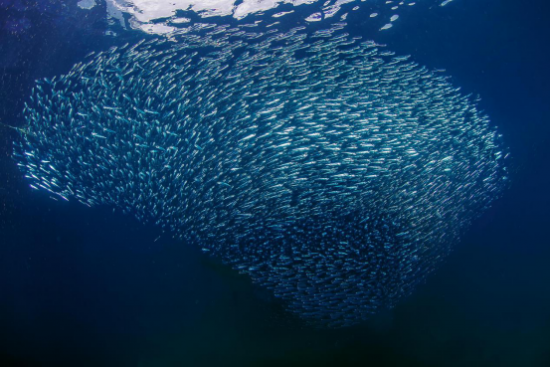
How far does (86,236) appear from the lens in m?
13.8

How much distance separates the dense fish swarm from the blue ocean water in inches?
128

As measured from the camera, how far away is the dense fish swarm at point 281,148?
6.88 metres

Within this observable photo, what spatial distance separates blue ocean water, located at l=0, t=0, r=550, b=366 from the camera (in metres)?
12.8

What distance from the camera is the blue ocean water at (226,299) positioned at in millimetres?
12828

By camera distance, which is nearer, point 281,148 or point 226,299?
point 281,148

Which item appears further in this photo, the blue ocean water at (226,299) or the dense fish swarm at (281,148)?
the blue ocean water at (226,299)

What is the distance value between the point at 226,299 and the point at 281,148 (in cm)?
979

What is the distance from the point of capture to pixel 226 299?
48.7 ft

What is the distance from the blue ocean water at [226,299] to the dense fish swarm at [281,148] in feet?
10.6

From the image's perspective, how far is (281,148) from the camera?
303 inches

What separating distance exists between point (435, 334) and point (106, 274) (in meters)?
15.8

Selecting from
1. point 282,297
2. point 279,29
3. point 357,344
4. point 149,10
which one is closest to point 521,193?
point 357,344

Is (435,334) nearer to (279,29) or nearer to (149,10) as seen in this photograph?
(279,29)

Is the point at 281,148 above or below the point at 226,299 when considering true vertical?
above
